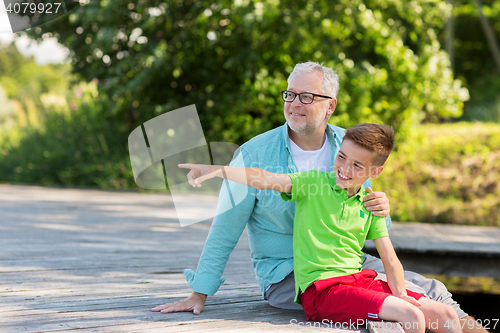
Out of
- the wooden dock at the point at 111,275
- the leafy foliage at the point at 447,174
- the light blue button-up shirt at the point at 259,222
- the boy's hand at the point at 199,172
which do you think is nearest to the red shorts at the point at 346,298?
the wooden dock at the point at 111,275

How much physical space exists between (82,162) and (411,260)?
19.1 feet

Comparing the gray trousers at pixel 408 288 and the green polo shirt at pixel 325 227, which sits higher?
the green polo shirt at pixel 325 227

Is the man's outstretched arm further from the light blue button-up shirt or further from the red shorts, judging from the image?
the red shorts

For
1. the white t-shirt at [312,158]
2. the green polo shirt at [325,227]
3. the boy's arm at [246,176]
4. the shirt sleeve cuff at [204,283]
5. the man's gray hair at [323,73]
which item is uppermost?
the man's gray hair at [323,73]

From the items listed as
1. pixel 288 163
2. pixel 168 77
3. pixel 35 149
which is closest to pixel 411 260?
pixel 288 163

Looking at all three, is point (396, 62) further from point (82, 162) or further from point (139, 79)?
point (82, 162)

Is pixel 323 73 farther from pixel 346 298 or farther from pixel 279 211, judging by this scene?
pixel 346 298

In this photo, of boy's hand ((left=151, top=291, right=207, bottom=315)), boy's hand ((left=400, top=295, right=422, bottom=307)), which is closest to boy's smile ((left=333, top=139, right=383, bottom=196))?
boy's hand ((left=400, top=295, right=422, bottom=307))

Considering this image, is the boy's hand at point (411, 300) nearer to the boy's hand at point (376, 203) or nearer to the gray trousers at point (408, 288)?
the gray trousers at point (408, 288)

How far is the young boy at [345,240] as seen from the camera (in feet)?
5.84

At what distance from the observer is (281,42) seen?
6.75 m

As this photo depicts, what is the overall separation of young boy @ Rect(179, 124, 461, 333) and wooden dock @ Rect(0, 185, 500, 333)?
192 millimetres

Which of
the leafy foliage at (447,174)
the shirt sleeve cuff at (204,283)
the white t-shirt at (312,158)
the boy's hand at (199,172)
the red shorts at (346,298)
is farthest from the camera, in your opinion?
the leafy foliage at (447,174)

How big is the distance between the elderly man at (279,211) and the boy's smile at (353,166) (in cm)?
29
